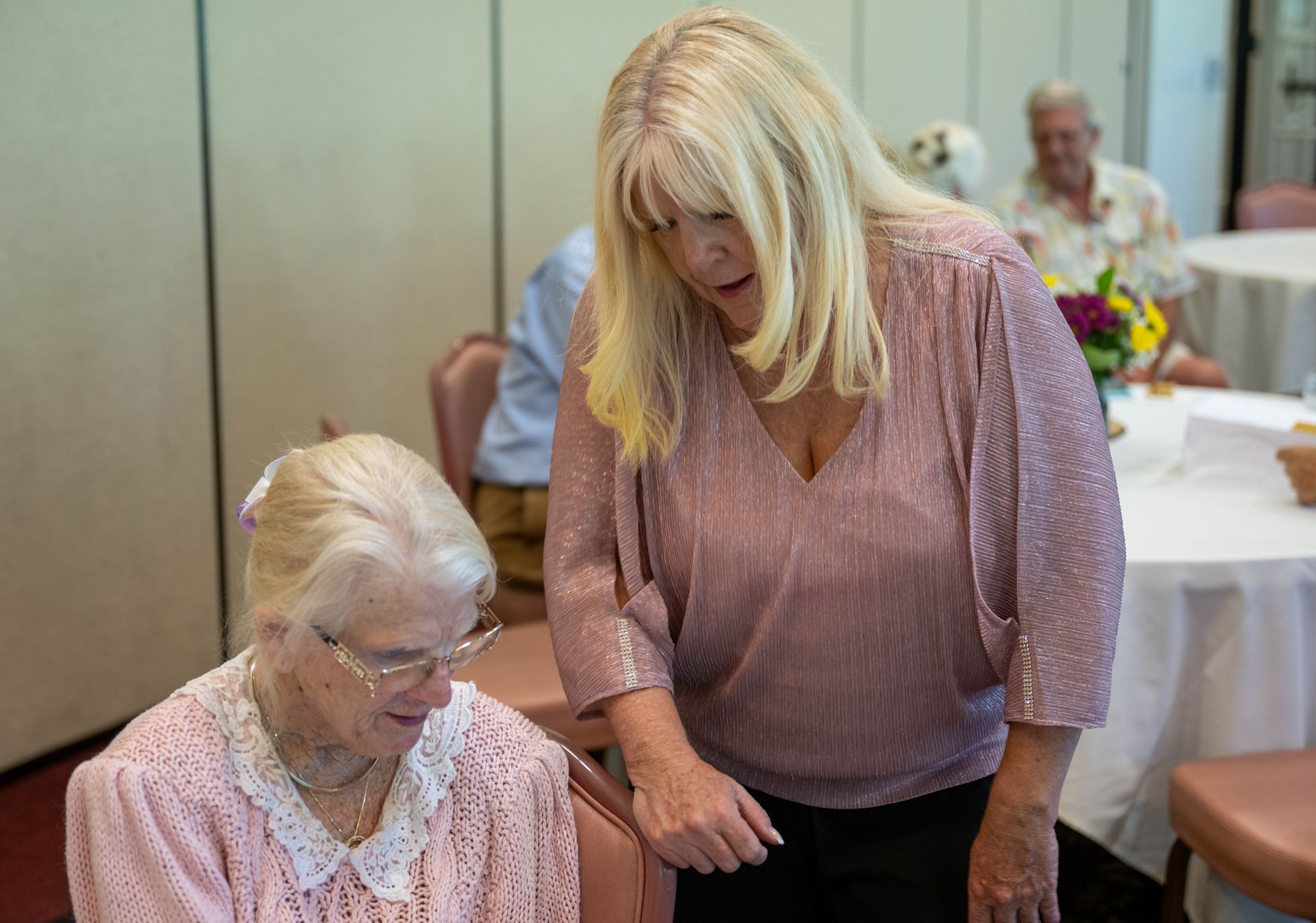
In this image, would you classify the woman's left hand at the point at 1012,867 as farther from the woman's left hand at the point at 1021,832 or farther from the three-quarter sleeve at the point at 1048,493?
the three-quarter sleeve at the point at 1048,493

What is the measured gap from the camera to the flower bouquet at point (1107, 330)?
260cm

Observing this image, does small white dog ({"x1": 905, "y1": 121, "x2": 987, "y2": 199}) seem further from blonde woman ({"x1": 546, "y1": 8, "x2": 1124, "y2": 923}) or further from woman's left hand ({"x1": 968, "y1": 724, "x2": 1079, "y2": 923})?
woman's left hand ({"x1": 968, "y1": 724, "x2": 1079, "y2": 923})

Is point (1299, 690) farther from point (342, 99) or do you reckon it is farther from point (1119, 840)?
point (342, 99)

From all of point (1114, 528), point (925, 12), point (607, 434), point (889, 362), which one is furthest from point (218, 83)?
point (925, 12)

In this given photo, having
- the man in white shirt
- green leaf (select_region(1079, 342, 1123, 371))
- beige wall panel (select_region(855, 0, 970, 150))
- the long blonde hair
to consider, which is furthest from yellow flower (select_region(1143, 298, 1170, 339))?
beige wall panel (select_region(855, 0, 970, 150))

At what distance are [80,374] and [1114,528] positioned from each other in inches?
104

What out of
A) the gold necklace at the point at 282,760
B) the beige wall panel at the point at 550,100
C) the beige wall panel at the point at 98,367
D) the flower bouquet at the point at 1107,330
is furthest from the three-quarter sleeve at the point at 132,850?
the beige wall panel at the point at 550,100

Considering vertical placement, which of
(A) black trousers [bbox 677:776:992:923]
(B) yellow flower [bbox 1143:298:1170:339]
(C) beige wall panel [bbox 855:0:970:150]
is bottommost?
Answer: (A) black trousers [bbox 677:776:992:923]

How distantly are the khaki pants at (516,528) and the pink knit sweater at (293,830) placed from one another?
1.45 meters

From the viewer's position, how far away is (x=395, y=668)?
124cm

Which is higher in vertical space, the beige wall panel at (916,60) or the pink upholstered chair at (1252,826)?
the beige wall panel at (916,60)

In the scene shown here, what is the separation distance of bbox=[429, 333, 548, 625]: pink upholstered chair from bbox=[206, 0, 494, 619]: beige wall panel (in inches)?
19.3

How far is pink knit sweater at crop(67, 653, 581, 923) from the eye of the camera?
1.20m

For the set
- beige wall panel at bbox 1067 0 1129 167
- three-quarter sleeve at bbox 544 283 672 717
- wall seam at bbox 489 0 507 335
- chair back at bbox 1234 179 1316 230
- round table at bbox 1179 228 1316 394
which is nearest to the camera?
three-quarter sleeve at bbox 544 283 672 717
